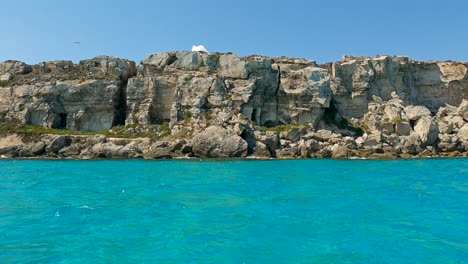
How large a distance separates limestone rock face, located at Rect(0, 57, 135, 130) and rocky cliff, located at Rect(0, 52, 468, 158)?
17cm

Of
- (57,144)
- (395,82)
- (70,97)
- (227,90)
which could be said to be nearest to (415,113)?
(395,82)

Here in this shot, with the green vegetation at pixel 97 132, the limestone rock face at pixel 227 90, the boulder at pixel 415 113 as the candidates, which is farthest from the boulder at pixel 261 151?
the boulder at pixel 415 113

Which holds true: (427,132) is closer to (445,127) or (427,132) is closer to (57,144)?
(445,127)

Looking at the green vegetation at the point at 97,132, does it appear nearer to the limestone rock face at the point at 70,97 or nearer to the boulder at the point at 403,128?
the limestone rock face at the point at 70,97

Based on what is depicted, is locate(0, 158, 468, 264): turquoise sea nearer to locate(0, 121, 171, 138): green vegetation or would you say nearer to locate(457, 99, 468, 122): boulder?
locate(0, 121, 171, 138): green vegetation

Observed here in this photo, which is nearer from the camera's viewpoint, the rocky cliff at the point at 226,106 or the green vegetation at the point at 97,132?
the rocky cliff at the point at 226,106

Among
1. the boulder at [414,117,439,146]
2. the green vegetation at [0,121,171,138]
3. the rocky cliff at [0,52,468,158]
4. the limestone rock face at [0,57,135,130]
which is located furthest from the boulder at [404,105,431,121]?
the limestone rock face at [0,57,135,130]

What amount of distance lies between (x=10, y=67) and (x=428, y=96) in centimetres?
8060

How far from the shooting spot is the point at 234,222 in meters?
14.9

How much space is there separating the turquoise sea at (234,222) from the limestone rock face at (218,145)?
85.0 ft

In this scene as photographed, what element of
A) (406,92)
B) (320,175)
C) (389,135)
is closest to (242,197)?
(320,175)

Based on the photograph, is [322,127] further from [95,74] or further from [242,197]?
[242,197]

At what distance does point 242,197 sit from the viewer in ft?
67.7

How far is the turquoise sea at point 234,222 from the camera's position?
11.4 meters
